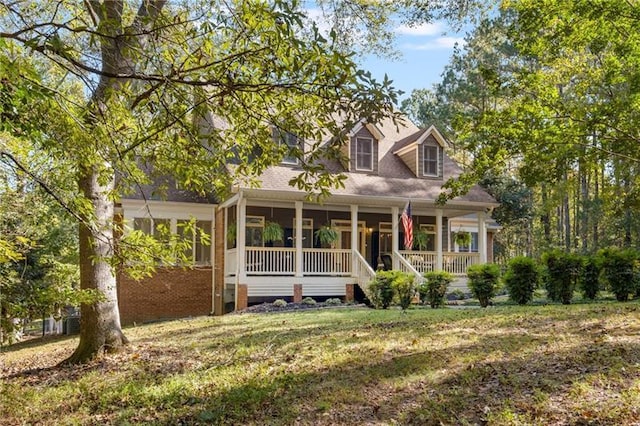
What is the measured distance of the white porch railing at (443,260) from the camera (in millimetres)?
18297

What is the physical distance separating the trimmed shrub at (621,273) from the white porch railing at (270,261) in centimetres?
874

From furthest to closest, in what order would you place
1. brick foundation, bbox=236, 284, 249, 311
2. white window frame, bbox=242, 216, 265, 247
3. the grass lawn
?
white window frame, bbox=242, 216, 265, 247 < brick foundation, bbox=236, 284, 249, 311 < the grass lawn

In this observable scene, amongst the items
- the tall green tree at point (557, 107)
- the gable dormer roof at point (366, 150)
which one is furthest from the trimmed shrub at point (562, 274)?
the gable dormer roof at point (366, 150)

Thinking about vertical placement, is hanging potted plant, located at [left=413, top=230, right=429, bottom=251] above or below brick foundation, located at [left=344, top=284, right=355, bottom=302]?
above

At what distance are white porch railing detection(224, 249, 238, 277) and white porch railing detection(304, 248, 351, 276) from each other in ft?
7.07

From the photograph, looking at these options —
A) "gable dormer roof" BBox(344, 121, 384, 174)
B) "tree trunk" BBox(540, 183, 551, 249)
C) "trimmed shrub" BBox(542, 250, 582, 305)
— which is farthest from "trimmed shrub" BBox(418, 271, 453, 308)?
"tree trunk" BBox(540, 183, 551, 249)

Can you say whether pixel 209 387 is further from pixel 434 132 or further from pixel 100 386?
pixel 434 132

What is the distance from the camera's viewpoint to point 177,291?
56.6 ft

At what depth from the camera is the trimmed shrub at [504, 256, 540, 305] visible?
12.7 meters

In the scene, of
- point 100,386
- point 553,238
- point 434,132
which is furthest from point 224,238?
point 553,238

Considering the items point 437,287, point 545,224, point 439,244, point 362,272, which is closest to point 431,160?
point 439,244

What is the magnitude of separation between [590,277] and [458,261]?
20.5 ft

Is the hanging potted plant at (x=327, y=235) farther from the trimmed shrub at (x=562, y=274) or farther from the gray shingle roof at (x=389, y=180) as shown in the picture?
the trimmed shrub at (x=562, y=274)

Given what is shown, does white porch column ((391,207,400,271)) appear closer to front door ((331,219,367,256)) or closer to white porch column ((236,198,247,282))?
front door ((331,219,367,256))
